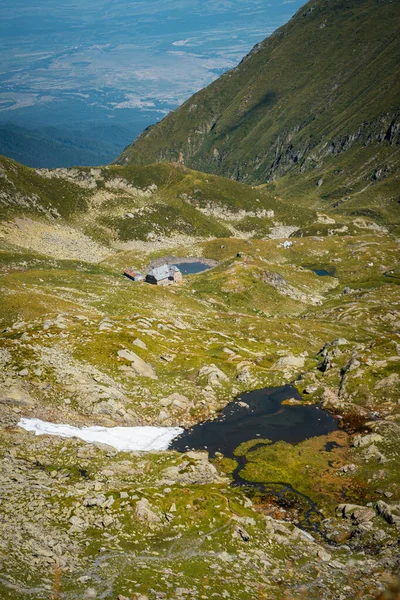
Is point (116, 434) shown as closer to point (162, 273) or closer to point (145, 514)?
point (145, 514)

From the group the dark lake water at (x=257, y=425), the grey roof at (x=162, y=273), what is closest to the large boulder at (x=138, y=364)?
the dark lake water at (x=257, y=425)

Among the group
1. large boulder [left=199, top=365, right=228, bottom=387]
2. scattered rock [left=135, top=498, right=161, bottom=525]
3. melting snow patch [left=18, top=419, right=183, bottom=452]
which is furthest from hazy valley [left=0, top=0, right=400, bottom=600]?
melting snow patch [left=18, top=419, right=183, bottom=452]

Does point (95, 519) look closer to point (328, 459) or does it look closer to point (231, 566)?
point (231, 566)

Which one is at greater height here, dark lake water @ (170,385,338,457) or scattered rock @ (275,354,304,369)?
dark lake water @ (170,385,338,457)

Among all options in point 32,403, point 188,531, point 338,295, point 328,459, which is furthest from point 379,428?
point 338,295

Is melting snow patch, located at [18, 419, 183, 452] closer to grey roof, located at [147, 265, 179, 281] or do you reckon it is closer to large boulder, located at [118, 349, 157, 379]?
large boulder, located at [118, 349, 157, 379]

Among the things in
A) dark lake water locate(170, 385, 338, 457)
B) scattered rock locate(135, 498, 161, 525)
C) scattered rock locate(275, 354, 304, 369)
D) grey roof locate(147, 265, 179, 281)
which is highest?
scattered rock locate(135, 498, 161, 525)

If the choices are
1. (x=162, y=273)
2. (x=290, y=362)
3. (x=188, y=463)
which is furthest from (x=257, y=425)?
(x=162, y=273)

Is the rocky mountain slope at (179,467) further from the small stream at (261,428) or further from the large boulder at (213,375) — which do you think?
the small stream at (261,428)
